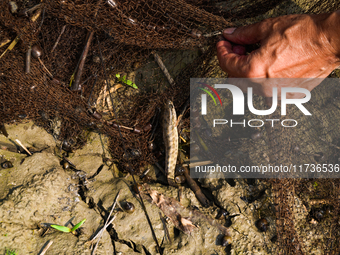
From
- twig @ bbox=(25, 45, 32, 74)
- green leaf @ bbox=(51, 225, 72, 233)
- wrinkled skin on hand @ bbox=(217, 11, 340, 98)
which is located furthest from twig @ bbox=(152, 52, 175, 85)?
green leaf @ bbox=(51, 225, 72, 233)

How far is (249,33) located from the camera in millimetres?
3592

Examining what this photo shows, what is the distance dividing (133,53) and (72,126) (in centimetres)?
177

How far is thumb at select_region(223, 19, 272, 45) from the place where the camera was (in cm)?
345

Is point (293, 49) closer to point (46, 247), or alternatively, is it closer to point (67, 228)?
point (67, 228)

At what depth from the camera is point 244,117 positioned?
488cm

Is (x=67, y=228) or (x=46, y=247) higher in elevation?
(x=67, y=228)

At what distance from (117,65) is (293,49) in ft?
9.98

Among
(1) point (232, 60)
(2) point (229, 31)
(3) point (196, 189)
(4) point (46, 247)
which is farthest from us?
(3) point (196, 189)

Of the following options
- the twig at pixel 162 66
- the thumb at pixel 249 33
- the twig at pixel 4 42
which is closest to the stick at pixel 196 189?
the twig at pixel 162 66

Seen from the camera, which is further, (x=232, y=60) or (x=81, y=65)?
(x=81, y=65)

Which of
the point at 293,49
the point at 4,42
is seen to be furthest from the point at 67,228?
the point at 293,49

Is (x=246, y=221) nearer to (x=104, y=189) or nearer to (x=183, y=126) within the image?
(x=183, y=126)

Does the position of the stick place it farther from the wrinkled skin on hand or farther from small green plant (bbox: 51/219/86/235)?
the wrinkled skin on hand

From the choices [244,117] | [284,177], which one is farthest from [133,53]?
[284,177]
